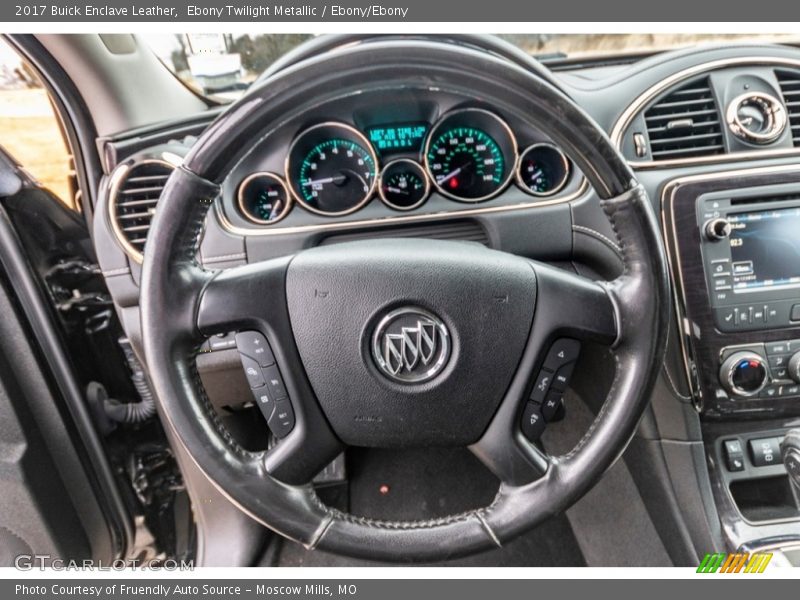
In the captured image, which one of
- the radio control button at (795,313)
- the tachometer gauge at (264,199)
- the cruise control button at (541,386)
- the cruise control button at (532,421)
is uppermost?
the tachometer gauge at (264,199)

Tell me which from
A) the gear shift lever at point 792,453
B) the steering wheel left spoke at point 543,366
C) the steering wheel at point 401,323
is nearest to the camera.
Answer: the steering wheel at point 401,323

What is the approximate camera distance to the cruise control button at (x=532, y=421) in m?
0.91

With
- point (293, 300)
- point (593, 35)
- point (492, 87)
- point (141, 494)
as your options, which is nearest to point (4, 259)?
point (141, 494)

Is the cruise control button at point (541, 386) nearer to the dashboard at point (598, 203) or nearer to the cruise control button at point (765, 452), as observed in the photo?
the dashboard at point (598, 203)

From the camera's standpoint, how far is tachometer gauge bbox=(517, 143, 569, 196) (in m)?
1.31

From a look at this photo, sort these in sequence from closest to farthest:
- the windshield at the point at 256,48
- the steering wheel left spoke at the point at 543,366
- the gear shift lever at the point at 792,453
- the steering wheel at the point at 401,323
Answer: the steering wheel at the point at 401,323
the steering wheel left spoke at the point at 543,366
the gear shift lever at the point at 792,453
the windshield at the point at 256,48

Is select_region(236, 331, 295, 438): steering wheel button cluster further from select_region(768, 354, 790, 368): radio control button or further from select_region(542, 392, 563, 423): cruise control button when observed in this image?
select_region(768, 354, 790, 368): radio control button

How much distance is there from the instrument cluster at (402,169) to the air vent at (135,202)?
192mm

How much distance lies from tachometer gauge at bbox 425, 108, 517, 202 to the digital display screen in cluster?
34 mm

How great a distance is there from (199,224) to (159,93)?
2.50 ft

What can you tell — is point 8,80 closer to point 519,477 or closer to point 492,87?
point 492,87

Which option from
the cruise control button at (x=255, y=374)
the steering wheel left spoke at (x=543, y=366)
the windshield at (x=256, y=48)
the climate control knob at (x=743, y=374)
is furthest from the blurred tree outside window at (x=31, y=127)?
the climate control knob at (x=743, y=374)

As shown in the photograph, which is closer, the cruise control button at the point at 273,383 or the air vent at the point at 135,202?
the cruise control button at the point at 273,383

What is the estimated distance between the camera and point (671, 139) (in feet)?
4.22
